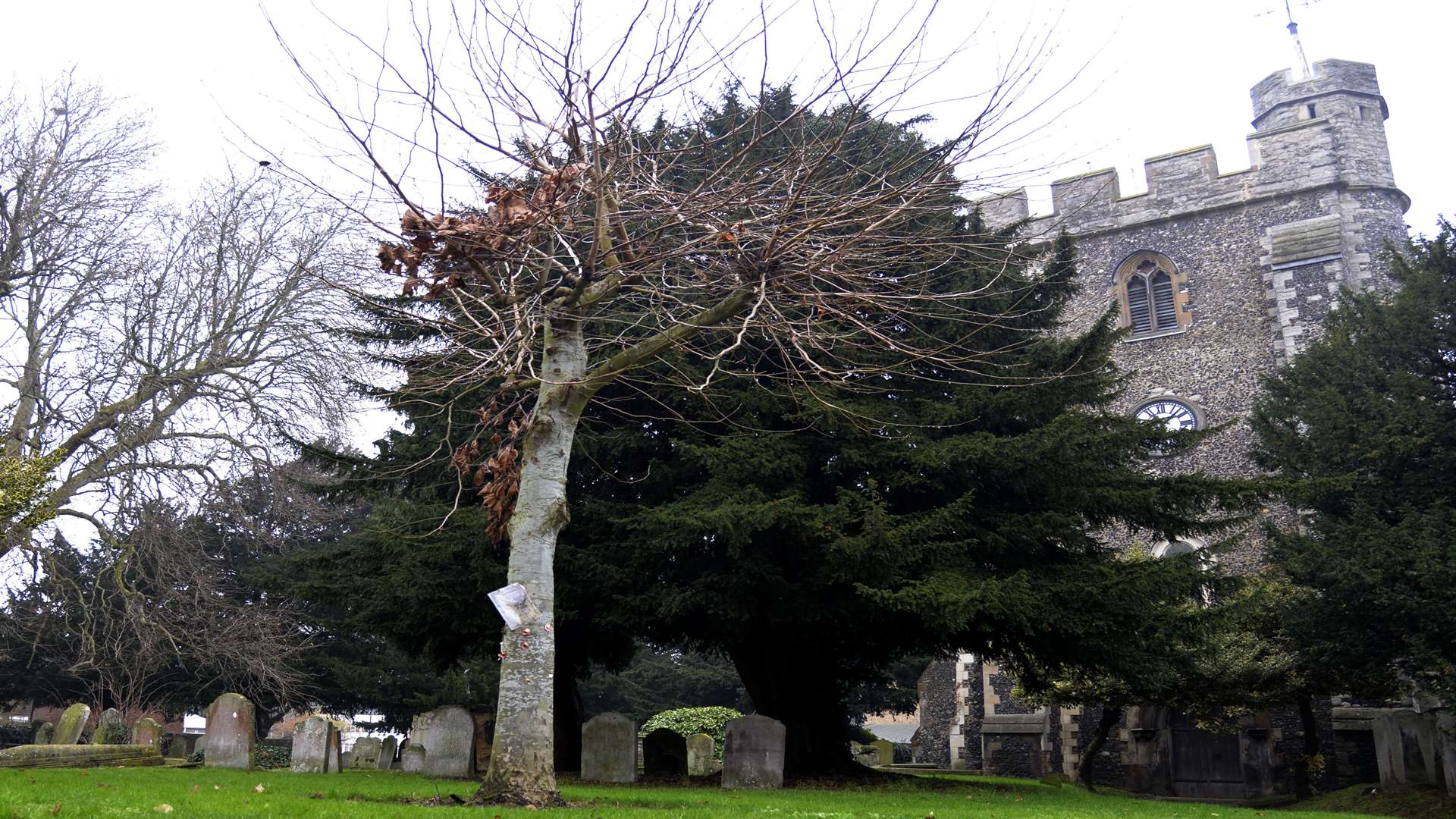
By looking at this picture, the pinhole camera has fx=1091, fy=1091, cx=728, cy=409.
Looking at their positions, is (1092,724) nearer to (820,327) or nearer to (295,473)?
(820,327)

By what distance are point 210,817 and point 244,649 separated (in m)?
11.3

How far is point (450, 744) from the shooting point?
12.6m

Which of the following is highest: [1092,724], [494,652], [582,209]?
[582,209]

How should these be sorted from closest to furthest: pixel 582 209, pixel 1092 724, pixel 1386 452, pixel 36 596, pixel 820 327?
pixel 582 209 < pixel 820 327 < pixel 1386 452 < pixel 36 596 < pixel 1092 724

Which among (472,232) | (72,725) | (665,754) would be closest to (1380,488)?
(665,754)

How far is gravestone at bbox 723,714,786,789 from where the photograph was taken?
41.4ft

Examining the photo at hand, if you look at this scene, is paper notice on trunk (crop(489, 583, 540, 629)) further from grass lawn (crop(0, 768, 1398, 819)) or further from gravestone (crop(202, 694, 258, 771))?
gravestone (crop(202, 694, 258, 771))

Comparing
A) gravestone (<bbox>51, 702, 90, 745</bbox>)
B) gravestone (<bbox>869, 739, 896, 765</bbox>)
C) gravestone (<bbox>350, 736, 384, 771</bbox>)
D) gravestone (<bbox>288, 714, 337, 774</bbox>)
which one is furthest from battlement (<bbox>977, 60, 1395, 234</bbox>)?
gravestone (<bbox>51, 702, 90, 745</bbox>)

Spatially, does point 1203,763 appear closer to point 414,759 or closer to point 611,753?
point 611,753

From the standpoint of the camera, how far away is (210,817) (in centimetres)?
657

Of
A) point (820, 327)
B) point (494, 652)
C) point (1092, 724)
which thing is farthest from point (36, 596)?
point (1092, 724)

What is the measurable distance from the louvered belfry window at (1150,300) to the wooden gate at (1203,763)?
9.60m

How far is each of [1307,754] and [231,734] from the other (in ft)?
60.8

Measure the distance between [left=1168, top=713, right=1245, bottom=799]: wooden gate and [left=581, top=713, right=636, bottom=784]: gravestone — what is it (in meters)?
15.8
